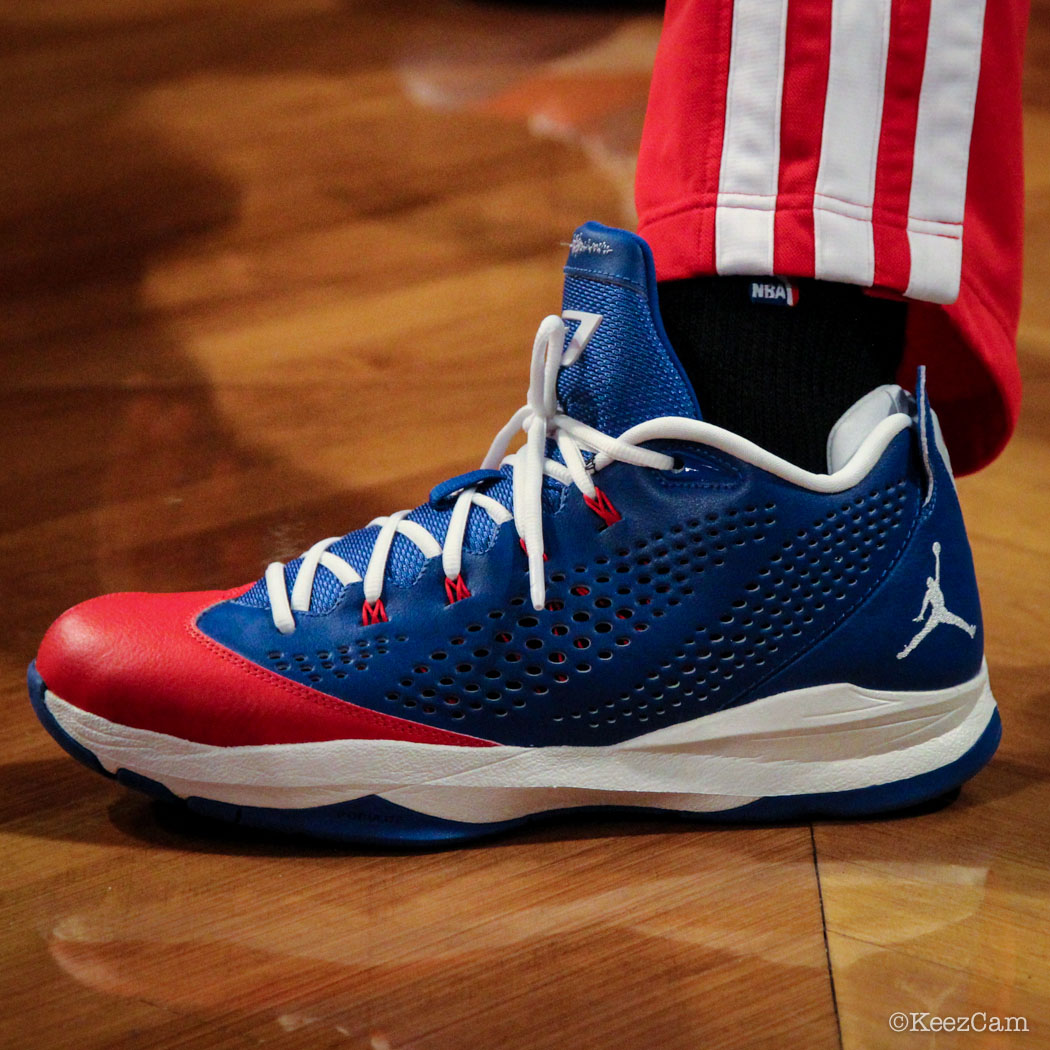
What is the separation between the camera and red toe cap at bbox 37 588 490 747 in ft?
1.78

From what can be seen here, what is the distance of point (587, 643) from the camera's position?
1.78 ft

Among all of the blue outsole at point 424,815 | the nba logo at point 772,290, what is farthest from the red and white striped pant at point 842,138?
the blue outsole at point 424,815

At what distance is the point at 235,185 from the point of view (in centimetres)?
158

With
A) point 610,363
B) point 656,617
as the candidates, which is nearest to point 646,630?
point 656,617

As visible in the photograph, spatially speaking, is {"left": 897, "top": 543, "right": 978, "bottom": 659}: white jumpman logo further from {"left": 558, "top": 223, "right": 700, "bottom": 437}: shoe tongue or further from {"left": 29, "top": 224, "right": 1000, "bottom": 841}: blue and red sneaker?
{"left": 558, "top": 223, "right": 700, "bottom": 437}: shoe tongue

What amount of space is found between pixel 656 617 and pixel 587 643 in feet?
0.11

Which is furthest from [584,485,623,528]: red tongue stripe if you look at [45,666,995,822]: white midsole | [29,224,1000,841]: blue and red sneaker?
[45,666,995,822]: white midsole

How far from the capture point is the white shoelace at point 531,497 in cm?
53

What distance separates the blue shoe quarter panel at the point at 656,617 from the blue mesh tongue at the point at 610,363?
0.5 inches

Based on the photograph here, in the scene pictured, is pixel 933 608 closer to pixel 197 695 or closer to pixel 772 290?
pixel 772 290

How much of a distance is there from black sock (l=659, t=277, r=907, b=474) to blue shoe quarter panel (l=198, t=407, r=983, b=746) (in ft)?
0.12

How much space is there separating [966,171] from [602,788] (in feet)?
1.08

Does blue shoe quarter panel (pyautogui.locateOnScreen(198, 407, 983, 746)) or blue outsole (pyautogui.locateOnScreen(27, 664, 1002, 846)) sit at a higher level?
blue shoe quarter panel (pyautogui.locateOnScreen(198, 407, 983, 746))

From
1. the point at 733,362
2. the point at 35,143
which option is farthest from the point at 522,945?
the point at 35,143
